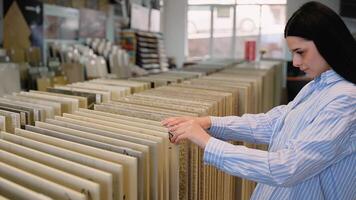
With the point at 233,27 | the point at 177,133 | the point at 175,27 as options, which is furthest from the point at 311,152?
the point at 233,27

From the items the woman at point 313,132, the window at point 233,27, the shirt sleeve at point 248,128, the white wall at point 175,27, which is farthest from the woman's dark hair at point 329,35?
the white wall at point 175,27

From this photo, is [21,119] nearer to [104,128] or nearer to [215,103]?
[104,128]

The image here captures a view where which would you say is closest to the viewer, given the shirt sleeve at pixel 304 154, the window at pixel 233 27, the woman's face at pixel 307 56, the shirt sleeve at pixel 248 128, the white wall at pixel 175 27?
the shirt sleeve at pixel 304 154

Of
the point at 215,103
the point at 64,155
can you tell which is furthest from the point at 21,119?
the point at 215,103

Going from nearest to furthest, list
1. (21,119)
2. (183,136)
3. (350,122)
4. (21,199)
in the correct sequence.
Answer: (21,199) → (350,122) → (183,136) → (21,119)

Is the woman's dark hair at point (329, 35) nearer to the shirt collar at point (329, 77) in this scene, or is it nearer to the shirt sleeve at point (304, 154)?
the shirt collar at point (329, 77)

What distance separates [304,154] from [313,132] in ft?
0.23

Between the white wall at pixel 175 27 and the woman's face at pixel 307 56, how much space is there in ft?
35.8

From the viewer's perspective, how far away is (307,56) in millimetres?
1189

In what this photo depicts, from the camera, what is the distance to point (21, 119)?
1372mm

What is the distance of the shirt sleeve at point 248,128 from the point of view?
1.50 metres

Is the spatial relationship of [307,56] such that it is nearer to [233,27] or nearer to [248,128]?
[248,128]

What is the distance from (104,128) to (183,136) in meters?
0.26

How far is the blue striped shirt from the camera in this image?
42.2 inches
